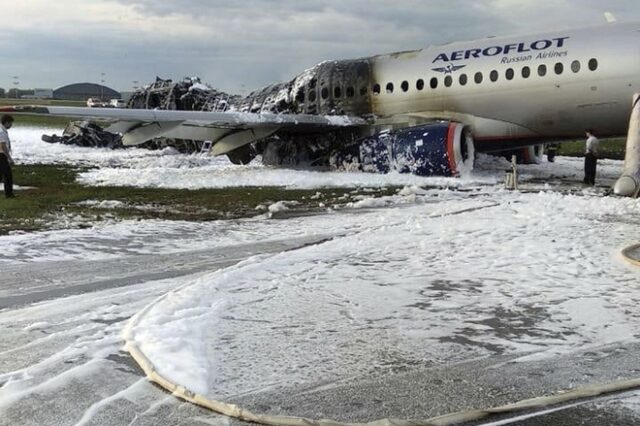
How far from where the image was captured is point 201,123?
1717 centimetres

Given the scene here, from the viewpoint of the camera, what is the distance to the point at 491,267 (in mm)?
6957

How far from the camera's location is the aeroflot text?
15.8 metres

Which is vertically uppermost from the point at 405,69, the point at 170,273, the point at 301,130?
the point at 405,69

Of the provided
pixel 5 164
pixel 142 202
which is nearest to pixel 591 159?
pixel 142 202

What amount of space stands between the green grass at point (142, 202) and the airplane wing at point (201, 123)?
5.67 feet

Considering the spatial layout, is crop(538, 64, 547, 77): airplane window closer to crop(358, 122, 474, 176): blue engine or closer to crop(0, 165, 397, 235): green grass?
crop(358, 122, 474, 176): blue engine

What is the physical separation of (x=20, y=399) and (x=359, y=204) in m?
8.68

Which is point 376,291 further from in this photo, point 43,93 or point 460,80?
point 43,93

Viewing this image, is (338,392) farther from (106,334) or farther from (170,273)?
(170,273)

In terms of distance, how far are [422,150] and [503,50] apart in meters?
3.21

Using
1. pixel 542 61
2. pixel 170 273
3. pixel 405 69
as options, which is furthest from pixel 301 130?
pixel 170 273

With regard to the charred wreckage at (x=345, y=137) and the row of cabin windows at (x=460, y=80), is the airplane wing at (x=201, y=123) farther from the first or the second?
the row of cabin windows at (x=460, y=80)

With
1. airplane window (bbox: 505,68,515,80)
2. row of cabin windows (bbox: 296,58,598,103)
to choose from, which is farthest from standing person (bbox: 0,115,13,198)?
airplane window (bbox: 505,68,515,80)

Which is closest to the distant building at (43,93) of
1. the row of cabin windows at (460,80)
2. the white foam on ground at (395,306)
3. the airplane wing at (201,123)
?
the airplane wing at (201,123)
